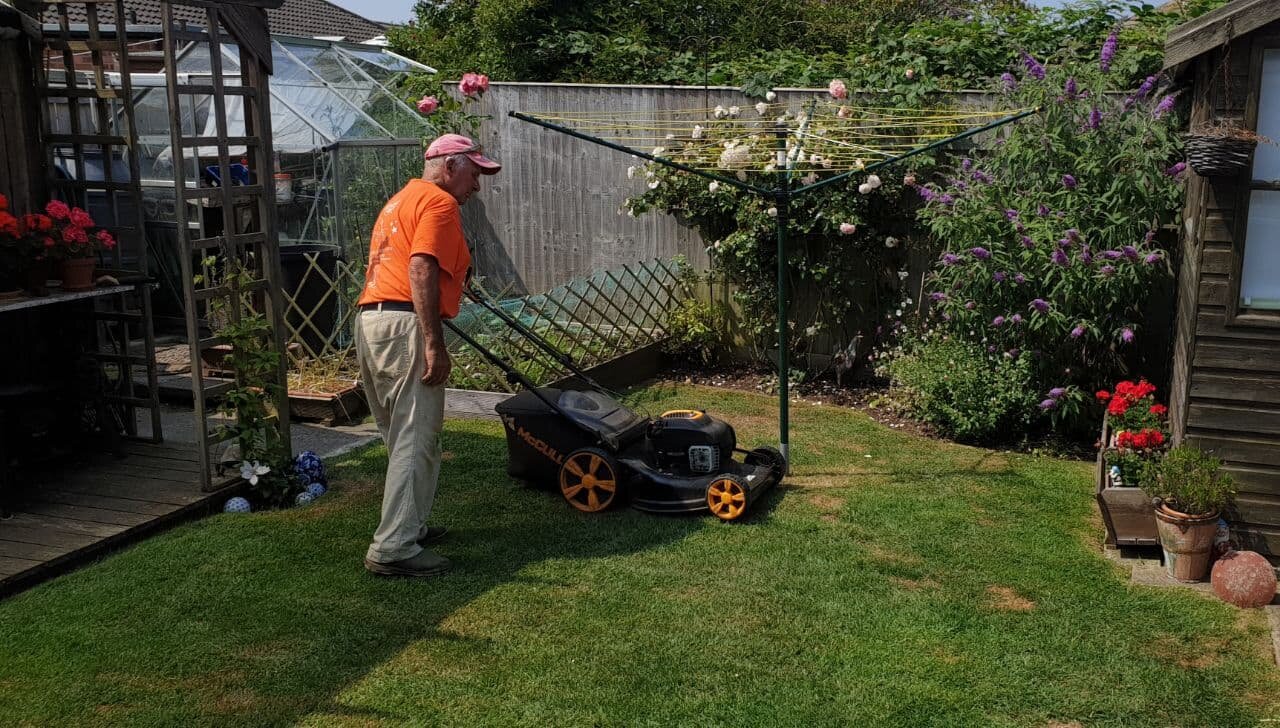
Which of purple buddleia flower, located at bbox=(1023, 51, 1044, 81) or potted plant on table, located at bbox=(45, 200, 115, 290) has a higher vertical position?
purple buddleia flower, located at bbox=(1023, 51, 1044, 81)

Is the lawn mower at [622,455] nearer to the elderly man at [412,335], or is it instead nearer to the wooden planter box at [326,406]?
the elderly man at [412,335]

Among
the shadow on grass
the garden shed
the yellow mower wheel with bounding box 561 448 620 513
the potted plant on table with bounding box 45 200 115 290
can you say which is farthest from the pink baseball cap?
the garden shed

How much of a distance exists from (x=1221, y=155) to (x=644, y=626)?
3192mm

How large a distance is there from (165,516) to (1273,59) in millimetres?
5622

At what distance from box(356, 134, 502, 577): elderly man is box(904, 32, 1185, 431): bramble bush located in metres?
3.45

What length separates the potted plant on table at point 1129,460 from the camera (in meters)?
5.34

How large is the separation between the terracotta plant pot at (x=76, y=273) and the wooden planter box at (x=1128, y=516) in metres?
5.30

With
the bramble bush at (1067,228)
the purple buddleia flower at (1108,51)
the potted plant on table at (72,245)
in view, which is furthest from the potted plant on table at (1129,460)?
the potted plant on table at (72,245)

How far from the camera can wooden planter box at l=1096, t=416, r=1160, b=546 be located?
17.4ft

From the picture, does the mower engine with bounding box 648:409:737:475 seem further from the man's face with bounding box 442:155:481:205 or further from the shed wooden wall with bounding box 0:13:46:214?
the shed wooden wall with bounding box 0:13:46:214

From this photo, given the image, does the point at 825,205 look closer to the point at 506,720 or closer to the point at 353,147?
the point at 353,147

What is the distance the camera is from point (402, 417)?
16.7 feet

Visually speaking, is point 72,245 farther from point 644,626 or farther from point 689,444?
point 644,626

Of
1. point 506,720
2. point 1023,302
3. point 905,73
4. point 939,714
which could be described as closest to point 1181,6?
point 905,73
